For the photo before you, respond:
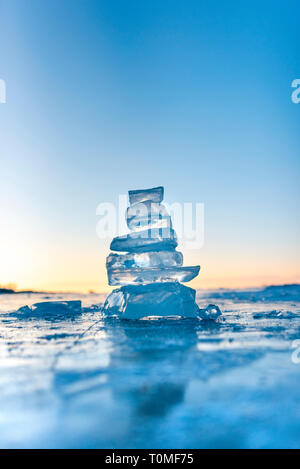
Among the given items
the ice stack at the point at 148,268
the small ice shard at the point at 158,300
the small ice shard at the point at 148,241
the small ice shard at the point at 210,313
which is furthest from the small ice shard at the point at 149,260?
the small ice shard at the point at 210,313

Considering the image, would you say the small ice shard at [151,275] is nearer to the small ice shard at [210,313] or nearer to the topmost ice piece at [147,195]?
the small ice shard at [210,313]

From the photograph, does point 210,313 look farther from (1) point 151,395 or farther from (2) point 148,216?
(1) point 151,395

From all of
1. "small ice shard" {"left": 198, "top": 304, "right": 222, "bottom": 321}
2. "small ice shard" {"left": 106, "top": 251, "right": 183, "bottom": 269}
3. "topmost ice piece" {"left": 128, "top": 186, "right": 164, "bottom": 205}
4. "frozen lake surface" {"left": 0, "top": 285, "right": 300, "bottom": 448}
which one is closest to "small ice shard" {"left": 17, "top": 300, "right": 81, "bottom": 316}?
"small ice shard" {"left": 106, "top": 251, "right": 183, "bottom": 269}

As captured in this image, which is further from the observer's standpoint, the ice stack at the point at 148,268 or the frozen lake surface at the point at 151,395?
the ice stack at the point at 148,268

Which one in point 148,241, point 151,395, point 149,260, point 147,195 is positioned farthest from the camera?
point 147,195

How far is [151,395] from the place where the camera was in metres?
2.17

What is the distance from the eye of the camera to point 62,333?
501cm

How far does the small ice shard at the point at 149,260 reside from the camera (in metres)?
7.37

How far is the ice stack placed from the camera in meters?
6.78

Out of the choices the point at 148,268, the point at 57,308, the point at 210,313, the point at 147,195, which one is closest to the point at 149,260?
the point at 148,268

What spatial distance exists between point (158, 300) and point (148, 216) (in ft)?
6.63

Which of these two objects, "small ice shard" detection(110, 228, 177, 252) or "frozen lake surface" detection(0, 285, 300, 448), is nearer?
"frozen lake surface" detection(0, 285, 300, 448)

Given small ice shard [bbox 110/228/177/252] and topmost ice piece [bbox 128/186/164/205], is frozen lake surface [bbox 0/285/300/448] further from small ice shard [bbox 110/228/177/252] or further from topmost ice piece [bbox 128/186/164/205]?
topmost ice piece [bbox 128/186/164/205]
